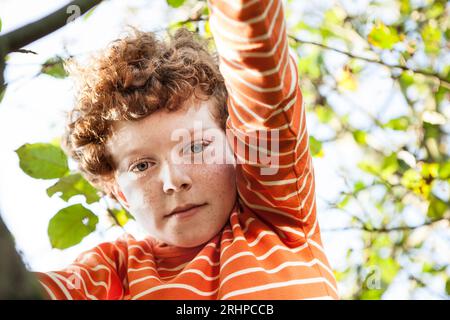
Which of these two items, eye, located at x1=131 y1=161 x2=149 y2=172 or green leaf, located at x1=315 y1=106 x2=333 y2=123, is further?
green leaf, located at x1=315 y1=106 x2=333 y2=123

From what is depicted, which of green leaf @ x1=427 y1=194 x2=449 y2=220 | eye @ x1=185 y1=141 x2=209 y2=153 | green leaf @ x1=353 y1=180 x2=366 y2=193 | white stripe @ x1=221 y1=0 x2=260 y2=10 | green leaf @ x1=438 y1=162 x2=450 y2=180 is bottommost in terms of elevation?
green leaf @ x1=353 y1=180 x2=366 y2=193

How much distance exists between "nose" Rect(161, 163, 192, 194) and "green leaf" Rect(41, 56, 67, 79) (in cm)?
37

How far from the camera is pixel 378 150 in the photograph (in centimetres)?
199

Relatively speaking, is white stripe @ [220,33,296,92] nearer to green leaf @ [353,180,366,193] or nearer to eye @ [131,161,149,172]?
eye @ [131,161,149,172]

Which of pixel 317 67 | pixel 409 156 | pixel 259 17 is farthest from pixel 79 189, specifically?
pixel 317 67

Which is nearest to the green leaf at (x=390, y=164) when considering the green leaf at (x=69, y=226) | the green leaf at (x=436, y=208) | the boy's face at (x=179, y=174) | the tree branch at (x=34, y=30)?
the green leaf at (x=436, y=208)

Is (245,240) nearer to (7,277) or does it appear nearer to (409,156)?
(7,277)

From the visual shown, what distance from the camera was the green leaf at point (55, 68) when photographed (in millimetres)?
1192

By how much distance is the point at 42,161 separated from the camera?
1052 mm

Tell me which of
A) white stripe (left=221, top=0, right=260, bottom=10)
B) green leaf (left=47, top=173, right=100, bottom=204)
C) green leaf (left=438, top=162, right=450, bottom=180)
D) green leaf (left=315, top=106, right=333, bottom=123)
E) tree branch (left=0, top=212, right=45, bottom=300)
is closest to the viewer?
tree branch (left=0, top=212, right=45, bottom=300)

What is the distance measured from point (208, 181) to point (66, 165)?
0.28 m

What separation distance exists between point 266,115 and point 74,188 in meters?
0.47

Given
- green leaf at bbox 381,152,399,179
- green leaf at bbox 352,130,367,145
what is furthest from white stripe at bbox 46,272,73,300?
Answer: green leaf at bbox 352,130,367,145

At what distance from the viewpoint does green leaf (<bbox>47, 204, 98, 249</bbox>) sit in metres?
1.01
